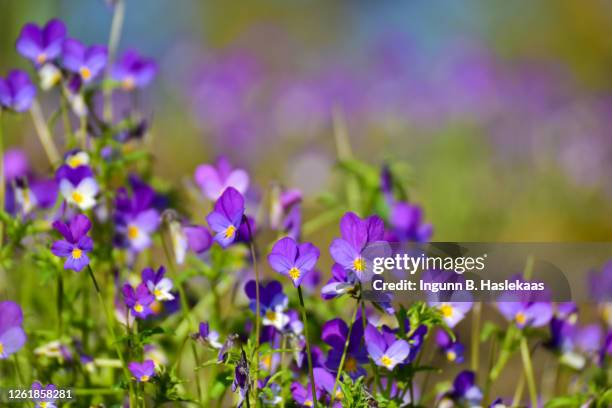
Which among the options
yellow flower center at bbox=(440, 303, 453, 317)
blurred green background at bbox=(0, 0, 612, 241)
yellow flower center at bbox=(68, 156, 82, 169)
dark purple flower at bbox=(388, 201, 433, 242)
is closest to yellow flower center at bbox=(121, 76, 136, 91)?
yellow flower center at bbox=(68, 156, 82, 169)

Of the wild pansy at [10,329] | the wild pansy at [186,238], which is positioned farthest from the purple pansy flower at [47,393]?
the wild pansy at [186,238]

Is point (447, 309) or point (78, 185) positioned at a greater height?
point (78, 185)

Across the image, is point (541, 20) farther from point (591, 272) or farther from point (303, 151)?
point (591, 272)

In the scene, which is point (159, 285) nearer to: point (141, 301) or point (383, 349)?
point (141, 301)

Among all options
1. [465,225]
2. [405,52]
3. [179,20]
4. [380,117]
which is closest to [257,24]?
[179,20]

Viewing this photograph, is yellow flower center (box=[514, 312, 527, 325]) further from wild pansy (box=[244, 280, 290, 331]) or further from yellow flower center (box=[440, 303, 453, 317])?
wild pansy (box=[244, 280, 290, 331])

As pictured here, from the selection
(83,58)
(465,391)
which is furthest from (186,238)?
(465,391)
